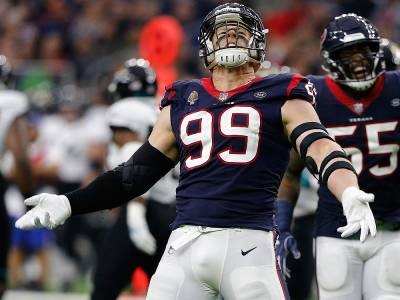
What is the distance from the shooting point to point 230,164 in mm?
3719

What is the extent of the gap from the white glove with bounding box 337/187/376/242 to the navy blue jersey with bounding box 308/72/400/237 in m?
1.25

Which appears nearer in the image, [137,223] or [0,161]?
[137,223]

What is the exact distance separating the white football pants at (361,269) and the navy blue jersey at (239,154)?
2.68ft

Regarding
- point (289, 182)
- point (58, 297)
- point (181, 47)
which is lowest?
point (58, 297)

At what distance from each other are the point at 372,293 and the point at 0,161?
2635 mm

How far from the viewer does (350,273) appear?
4457 millimetres

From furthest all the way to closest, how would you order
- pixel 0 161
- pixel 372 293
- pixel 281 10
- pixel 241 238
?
pixel 281 10, pixel 0 161, pixel 372 293, pixel 241 238

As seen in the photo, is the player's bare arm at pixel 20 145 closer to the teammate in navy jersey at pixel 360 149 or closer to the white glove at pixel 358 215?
the teammate in navy jersey at pixel 360 149

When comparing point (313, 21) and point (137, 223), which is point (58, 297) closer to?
point (137, 223)

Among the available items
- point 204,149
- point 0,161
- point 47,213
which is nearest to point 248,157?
point 204,149

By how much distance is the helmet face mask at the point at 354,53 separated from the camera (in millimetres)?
4582

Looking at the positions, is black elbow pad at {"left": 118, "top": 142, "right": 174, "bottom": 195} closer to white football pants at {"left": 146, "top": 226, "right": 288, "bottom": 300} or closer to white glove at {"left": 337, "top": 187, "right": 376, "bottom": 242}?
white football pants at {"left": 146, "top": 226, "right": 288, "bottom": 300}

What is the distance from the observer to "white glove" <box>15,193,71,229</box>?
3.83 meters

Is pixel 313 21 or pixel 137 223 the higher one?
pixel 313 21
